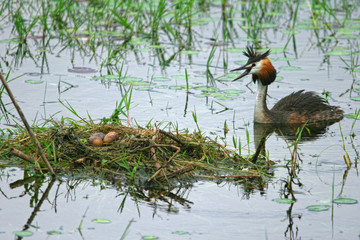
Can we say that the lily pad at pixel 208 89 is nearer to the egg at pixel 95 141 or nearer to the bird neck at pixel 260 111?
the bird neck at pixel 260 111

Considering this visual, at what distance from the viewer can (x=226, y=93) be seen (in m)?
9.44

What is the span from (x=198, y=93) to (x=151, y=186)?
3.77 meters

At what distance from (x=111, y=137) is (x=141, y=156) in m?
0.38

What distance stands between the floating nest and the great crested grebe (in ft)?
8.60

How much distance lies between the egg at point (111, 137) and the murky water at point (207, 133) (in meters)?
0.55

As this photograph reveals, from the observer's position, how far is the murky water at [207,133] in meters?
4.98

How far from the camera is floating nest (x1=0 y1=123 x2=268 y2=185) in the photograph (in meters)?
5.95

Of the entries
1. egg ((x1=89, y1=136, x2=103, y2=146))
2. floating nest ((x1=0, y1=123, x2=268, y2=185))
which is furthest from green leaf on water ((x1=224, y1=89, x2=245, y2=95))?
egg ((x1=89, y1=136, x2=103, y2=146))

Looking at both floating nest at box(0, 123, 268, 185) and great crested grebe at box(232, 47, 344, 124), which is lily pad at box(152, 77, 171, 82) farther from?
floating nest at box(0, 123, 268, 185)

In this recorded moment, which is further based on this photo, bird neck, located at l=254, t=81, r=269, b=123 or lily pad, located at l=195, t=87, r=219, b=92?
lily pad, located at l=195, t=87, r=219, b=92

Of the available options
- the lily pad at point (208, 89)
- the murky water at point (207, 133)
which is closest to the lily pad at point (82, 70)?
the murky water at point (207, 133)

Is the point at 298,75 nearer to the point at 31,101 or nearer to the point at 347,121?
the point at 347,121

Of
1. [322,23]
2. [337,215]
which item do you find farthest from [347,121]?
[322,23]

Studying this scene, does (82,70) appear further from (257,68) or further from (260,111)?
(260,111)
